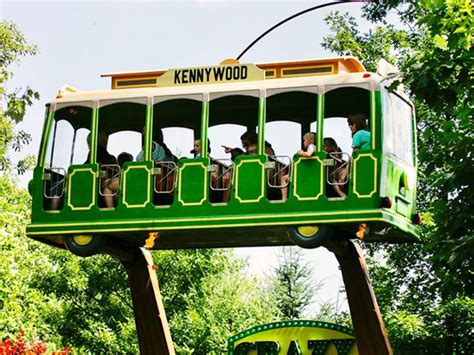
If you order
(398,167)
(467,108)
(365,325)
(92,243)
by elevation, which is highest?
(467,108)

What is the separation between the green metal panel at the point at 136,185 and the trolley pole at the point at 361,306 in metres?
2.34

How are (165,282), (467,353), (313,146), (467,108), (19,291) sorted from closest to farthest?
(313,146) → (467,108) → (467,353) → (165,282) → (19,291)

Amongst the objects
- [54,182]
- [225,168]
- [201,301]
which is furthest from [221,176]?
[201,301]

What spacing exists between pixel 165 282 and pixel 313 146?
61.8 feet

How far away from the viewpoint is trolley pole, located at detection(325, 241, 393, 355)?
12.5 meters

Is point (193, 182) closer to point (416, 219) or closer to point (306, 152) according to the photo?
point (306, 152)

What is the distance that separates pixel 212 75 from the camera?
12820mm

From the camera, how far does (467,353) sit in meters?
22.5

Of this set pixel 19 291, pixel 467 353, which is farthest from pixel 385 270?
pixel 19 291

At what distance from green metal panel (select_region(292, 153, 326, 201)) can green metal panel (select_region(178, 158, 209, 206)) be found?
1.14 m

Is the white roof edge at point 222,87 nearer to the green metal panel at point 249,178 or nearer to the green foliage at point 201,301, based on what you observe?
the green metal panel at point 249,178

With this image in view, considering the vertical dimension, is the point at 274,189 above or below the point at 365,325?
above

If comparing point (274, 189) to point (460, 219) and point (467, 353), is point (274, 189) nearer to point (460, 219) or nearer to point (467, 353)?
point (460, 219)

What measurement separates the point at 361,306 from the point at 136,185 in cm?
311
